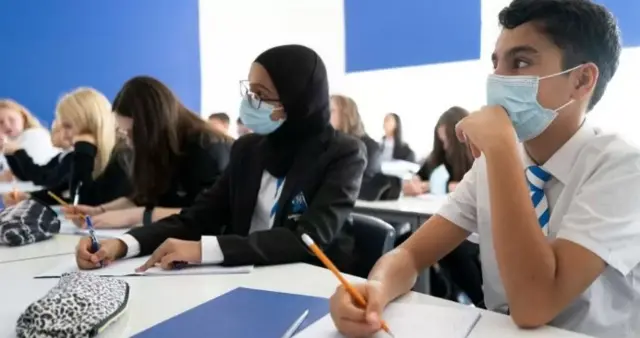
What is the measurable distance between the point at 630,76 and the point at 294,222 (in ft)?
9.88

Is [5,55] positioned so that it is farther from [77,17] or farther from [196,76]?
[196,76]

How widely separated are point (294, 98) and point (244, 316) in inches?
32.9

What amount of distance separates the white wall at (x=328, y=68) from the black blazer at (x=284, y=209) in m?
3.04

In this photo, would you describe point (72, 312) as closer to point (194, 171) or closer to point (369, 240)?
point (369, 240)

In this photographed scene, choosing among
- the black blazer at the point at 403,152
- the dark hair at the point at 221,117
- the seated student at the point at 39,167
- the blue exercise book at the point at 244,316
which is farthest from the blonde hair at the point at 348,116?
the blue exercise book at the point at 244,316

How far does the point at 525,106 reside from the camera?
1.13 m

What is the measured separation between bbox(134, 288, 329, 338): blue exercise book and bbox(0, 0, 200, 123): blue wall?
10.8ft

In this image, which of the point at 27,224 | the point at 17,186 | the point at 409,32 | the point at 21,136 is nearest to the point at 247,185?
the point at 27,224

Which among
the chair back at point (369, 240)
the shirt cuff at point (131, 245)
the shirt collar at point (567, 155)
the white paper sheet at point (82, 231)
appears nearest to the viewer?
the shirt collar at point (567, 155)

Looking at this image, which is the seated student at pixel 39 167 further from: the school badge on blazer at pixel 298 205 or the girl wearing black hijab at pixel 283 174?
the school badge on blazer at pixel 298 205

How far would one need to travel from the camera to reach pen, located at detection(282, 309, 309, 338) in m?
0.89

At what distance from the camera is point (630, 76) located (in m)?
3.57

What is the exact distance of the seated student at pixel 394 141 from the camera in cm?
520

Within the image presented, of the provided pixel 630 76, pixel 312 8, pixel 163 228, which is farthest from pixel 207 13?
pixel 163 228
